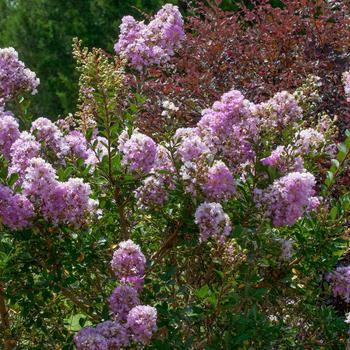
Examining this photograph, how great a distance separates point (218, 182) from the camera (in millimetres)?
2613

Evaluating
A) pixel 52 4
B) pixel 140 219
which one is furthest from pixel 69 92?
pixel 140 219

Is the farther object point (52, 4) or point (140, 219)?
point (52, 4)

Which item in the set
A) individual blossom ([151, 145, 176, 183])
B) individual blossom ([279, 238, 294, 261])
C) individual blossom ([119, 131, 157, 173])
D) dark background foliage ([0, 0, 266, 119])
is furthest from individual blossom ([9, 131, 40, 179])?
dark background foliage ([0, 0, 266, 119])

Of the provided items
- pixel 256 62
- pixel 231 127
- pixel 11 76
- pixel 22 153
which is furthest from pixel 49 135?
pixel 256 62

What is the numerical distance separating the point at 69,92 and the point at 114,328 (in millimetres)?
9257

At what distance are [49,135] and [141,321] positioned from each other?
873 mm

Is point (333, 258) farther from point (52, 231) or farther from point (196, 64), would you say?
point (196, 64)

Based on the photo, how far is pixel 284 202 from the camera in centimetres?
261

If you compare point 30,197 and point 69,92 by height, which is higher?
point 69,92

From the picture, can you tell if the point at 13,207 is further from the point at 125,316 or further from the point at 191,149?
the point at 191,149

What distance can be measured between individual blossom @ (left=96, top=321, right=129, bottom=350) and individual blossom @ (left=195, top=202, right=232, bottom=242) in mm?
407

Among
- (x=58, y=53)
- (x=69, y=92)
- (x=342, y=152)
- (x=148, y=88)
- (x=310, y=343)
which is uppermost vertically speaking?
(x=58, y=53)

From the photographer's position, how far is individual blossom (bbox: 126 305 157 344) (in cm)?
241

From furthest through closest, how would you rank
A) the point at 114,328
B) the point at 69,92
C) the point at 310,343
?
the point at 69,92
the point at 310,343
the point at 114,328
